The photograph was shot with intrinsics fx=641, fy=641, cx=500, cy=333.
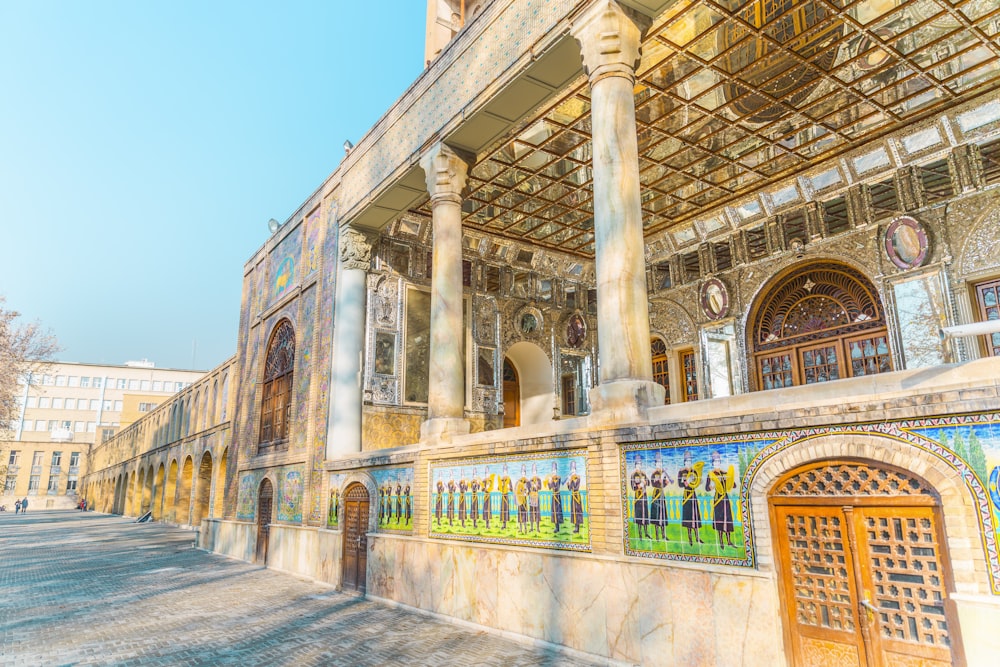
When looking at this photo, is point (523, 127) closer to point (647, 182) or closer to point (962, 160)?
point (647, 182)

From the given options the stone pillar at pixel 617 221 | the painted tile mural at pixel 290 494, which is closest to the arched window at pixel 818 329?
the stone pillar at pixel 617 221

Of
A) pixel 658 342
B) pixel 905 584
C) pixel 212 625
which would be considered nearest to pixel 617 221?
pixel 905 584

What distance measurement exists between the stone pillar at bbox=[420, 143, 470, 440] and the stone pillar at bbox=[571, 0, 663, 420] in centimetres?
310

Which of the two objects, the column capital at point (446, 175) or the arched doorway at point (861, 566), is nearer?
the arched doorway at point (861, 566)

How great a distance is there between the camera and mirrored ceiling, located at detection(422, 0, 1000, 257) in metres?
8.40

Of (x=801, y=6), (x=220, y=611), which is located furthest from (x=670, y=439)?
(x=220, y=611)

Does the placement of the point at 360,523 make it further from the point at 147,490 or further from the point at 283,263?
the point at 147,490

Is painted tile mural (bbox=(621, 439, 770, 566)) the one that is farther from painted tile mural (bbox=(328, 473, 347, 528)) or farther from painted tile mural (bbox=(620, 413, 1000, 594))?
painted tile mural (bbox=(328, 473, 347, 528))

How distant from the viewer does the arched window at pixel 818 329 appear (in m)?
11.7

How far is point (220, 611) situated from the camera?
9180 millimetres

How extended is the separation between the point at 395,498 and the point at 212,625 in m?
3.00

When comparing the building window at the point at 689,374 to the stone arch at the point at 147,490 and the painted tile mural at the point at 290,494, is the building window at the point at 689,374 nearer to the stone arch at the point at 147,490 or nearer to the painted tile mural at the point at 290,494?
the painted tile mural at the point at 290,494

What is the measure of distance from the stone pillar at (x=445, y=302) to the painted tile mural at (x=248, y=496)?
8354 millimetres

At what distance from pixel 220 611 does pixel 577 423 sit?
20.0 feet
